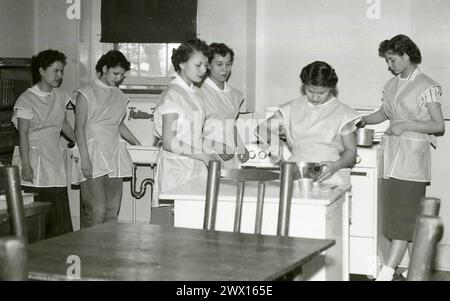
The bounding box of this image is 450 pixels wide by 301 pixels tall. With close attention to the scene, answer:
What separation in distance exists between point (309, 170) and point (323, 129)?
47cm

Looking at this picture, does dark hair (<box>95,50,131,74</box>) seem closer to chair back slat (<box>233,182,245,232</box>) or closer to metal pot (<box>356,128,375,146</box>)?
metal pot (<box>356,128,375,146</box>)

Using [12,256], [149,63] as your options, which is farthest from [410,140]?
[12,256]

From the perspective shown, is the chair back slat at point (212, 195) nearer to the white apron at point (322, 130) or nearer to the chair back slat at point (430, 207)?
the chair back slat at point (430, 207)

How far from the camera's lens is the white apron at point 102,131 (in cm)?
461

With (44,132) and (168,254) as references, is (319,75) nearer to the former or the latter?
(168,254)

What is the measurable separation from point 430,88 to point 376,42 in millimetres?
883

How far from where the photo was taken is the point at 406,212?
4.21m

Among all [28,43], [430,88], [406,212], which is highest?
[28,43]

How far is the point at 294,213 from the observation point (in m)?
3.00

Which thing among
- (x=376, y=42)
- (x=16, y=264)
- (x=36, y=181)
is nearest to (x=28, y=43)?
(x=36, y=181)

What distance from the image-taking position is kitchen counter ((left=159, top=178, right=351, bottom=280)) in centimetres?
298

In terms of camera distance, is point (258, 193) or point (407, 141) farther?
point (407, 141)

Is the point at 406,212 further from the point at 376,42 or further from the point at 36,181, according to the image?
the point at 36,181

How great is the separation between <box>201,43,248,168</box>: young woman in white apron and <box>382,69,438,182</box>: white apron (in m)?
0.96
